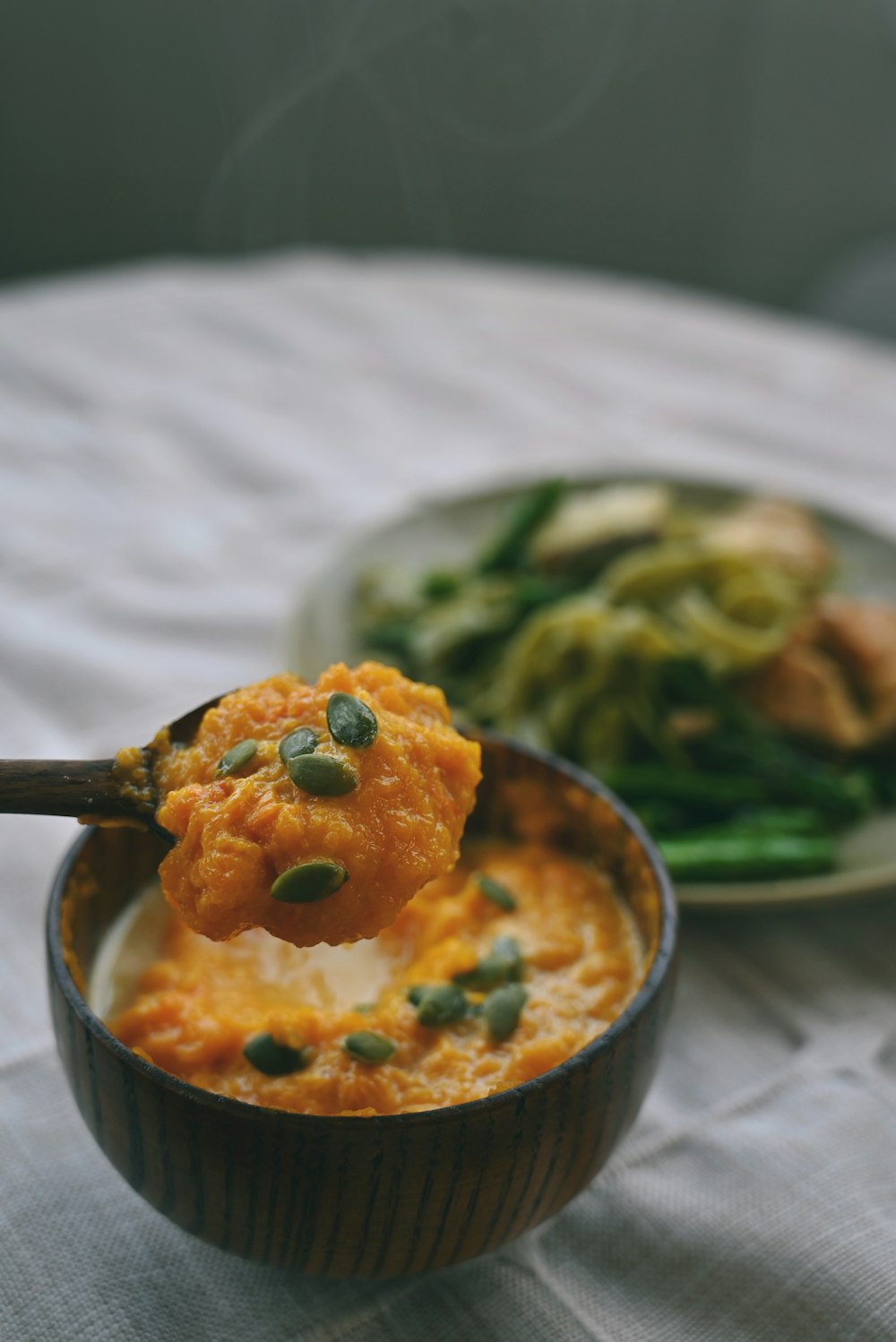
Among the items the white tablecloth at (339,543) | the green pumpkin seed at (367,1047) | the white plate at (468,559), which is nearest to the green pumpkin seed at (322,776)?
the green pumpkin seed at (367,1047)

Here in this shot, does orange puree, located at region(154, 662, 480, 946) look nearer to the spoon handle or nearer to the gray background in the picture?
the spoon handle

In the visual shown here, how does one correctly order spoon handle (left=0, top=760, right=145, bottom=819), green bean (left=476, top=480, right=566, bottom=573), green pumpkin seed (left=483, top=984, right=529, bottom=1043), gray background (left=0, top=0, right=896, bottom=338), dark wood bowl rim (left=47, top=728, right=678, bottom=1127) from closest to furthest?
1. dark wood bowl rim (left=47, top=728, right=678, bottom=1127)
2. spoon handle (left=0, top=760, right=145, bottom=819)
3. green pumpkin seed (left=483, top=984, right=529, bottom=1043)
4. green bean (left=476, top=480, right=566, bottom=573)
5. gray background (left=0, top=0, right=896, bottom=338)

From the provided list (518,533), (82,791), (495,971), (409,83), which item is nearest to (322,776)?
(82,791)

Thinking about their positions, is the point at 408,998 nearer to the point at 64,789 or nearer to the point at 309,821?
the point at 309,821

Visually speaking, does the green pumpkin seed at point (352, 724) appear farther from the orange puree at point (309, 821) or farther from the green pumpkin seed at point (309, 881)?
the green pumpkin seed at point (309, 881)

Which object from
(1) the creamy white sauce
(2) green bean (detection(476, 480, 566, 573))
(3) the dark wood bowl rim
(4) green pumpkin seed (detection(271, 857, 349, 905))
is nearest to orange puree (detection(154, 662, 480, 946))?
(4) green pumpkin seed (detection(271, 857, 349, 905))

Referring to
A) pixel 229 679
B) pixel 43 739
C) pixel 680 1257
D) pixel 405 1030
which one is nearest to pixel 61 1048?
pixel 405 1030

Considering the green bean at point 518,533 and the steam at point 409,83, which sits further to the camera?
the steam at point 409,83

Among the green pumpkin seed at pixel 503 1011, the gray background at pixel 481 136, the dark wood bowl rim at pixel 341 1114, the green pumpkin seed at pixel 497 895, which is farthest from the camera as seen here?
the gray background at pixel 481 136
